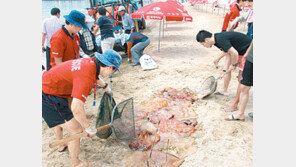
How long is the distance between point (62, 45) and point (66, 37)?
0.49ft

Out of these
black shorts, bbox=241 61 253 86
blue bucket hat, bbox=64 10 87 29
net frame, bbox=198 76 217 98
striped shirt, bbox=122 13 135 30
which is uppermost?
striped shirt, bbox=122 13 135 30

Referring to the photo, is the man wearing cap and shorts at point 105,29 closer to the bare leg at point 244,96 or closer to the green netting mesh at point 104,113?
the green netting mesh at point 104,113

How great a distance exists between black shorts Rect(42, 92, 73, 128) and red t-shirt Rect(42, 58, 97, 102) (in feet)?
0.20

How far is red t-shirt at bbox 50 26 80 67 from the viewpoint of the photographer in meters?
2.85

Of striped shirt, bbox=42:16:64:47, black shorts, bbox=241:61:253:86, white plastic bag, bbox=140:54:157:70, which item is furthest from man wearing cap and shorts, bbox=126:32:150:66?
black shorts, bbox=241:61:253:86

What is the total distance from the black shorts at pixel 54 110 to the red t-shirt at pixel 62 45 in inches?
37.8

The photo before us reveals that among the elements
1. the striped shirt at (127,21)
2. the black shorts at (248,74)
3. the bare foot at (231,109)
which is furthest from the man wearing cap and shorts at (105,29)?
the black shorts at (248,74)

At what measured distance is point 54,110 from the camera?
223 cm

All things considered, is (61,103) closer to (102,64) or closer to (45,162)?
(102,64)

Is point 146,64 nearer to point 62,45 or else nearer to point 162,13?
point 162,13

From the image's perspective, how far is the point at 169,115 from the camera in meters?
3.51

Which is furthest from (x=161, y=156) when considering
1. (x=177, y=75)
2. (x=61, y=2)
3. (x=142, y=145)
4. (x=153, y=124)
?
(x=61, y=2)

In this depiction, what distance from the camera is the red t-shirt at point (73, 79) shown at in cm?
190

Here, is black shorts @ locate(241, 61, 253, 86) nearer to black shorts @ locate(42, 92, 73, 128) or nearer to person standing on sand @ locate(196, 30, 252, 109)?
person standing on sand @ locate(196, 30, 252, 109)
